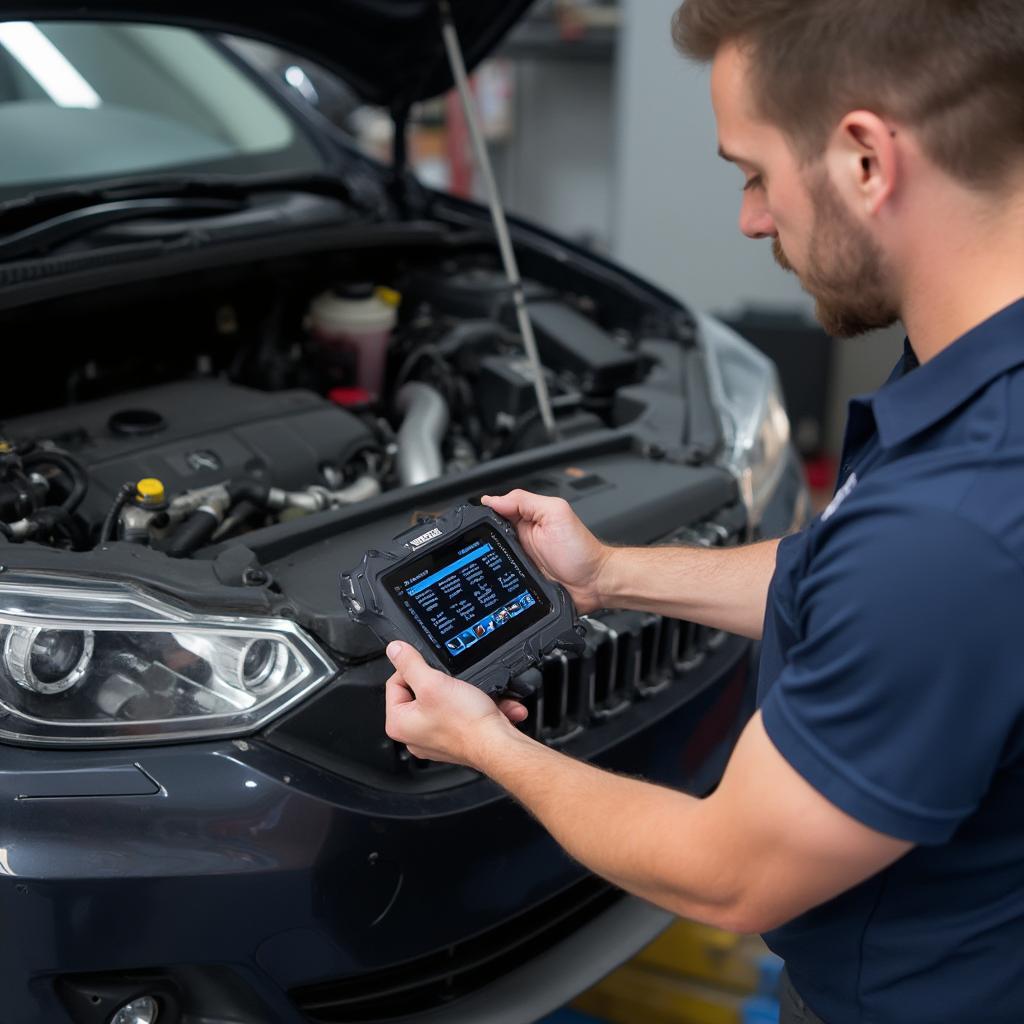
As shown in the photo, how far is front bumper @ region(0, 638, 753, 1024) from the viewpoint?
3.93 ft

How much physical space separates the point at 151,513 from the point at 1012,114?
1.10 meters

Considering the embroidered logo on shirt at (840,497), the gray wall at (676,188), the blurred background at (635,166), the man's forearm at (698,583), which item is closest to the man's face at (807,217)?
the embroidered logo on shirt at (840,497)

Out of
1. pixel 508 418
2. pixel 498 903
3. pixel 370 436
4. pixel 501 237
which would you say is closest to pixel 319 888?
pixel 498 903

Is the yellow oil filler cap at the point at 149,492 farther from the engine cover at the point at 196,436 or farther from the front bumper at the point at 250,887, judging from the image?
the front bumper at the point at 250,887

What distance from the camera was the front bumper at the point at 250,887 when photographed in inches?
47.1

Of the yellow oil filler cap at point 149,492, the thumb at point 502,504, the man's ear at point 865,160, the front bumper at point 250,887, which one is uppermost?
the man's ear at point 865,160

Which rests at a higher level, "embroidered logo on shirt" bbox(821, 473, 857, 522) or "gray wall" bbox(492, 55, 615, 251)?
"embroidered logo on shirt" bbox(821, 473, 857, 522)

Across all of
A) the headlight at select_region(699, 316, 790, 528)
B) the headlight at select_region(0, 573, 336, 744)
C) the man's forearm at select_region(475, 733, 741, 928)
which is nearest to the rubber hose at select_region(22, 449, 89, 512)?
the headlight at select_region(0, 573, 336, 744)

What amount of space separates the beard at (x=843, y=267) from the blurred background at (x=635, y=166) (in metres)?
2.10

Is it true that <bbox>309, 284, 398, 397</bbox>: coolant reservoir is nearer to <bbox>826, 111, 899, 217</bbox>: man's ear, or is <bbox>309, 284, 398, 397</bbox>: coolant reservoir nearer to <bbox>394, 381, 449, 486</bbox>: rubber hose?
<bbox>394, 381, 449, 486</bbox>: rubber hose

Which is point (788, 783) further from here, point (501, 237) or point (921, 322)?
point (501, 237)

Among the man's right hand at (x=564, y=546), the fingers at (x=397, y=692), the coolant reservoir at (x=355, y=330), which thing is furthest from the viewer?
the coolant reservoir at (x=355, y=330)

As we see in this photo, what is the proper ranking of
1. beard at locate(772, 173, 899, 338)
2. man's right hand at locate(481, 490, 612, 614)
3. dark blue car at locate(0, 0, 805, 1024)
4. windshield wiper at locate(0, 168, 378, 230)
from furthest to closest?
1. windshield wiper at locate(0, 168, 378, 230)
2. man's right hand at locate(481, 490, 612, 614)
3. dark blue car at locate(0, 0, 805, 1024)
4. beard at locate(772, 173, 899, 338)

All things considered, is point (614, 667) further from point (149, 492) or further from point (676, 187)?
point (676, 187)
